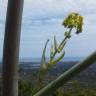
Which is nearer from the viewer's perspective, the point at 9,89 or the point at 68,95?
the point at 9,89

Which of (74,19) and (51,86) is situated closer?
(51,86)

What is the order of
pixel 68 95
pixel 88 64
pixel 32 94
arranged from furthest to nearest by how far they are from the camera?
pixel 68 95 < pixel 32 94 < pixel 88 64

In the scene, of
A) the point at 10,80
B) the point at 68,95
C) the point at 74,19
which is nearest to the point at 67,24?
the point at 74,19

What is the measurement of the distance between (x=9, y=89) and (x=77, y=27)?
253 mm

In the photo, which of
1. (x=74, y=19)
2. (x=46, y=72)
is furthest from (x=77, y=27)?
(x=46, y=72)

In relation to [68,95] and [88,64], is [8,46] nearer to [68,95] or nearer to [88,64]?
[88,64]

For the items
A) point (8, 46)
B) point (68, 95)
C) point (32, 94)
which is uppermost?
point (8, 46)

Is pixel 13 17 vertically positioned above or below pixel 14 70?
above

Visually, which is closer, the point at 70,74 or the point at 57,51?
the point at 70,74

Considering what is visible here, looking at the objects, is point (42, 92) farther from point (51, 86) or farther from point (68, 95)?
point (68, 95)

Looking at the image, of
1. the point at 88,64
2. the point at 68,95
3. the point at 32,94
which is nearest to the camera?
the point at 88,64

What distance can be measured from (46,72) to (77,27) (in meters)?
0.16

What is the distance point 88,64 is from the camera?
826 mm

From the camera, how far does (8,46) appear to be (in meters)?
0.91
